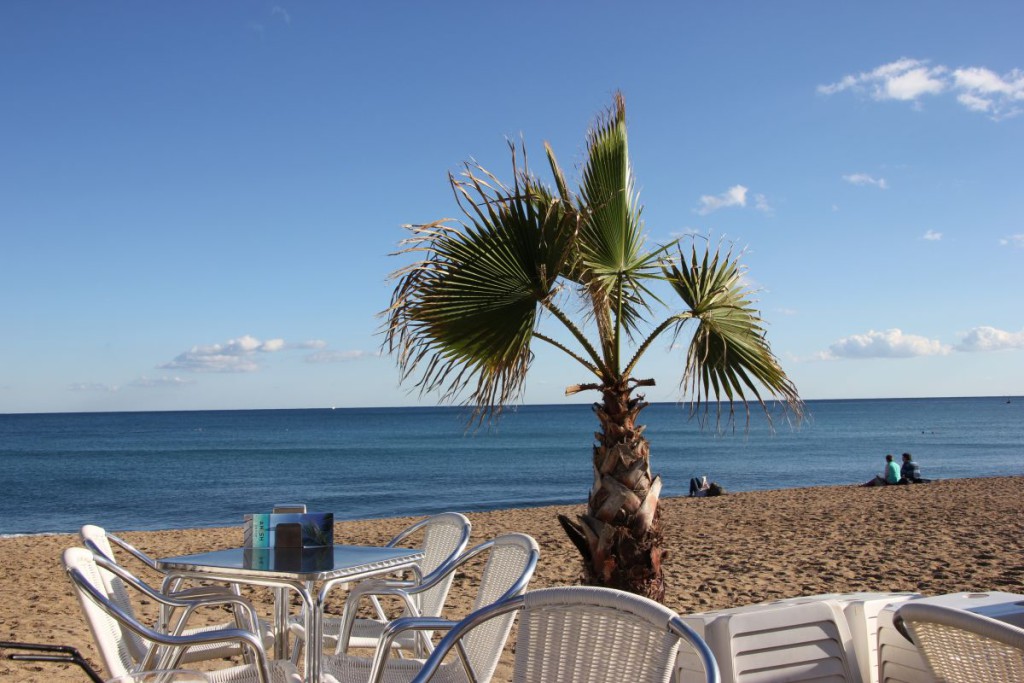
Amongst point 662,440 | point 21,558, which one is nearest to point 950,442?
point 662,440

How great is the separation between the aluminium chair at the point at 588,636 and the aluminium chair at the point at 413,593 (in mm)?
1054

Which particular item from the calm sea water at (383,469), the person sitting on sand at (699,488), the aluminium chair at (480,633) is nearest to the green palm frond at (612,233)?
the aluminium chair at (480,633)

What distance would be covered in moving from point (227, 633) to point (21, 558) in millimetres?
8553

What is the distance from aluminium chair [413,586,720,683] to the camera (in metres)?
1.95

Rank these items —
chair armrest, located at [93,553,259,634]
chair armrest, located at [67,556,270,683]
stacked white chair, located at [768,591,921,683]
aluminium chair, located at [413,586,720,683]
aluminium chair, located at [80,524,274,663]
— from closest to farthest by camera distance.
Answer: aluminium chair, located at [413,586,720,683]
chair armrest, located at [67,556,270,683]
stacked white chair, located at [768,591,921,683]
chair armrest, located at [93,553,259,634]
aluminium chair, located at [80,524,274,663]

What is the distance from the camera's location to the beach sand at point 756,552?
21.6 feet

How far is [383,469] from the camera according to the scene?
38.5m

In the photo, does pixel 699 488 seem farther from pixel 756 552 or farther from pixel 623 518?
pixel 623 518

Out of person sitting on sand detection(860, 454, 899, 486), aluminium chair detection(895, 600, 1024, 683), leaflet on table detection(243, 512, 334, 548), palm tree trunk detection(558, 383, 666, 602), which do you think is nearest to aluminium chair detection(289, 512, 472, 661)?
leaflet on table detection(243, 512, 334, 548)

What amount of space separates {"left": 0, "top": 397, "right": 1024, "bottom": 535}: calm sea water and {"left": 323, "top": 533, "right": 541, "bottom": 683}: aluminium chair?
7714 mm

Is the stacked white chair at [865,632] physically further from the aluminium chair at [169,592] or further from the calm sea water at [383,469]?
the calm sea water at [383,469]

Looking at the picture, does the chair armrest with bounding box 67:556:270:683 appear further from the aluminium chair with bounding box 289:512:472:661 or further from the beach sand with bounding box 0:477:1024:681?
the beach sand with bounding box 0:477:1024:681

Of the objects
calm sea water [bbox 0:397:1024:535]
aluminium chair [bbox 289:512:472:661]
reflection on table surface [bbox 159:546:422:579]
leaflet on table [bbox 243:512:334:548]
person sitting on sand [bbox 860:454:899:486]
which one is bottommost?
calm sea water [bbox 0:397:1024:535]

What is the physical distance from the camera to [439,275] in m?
4.61
